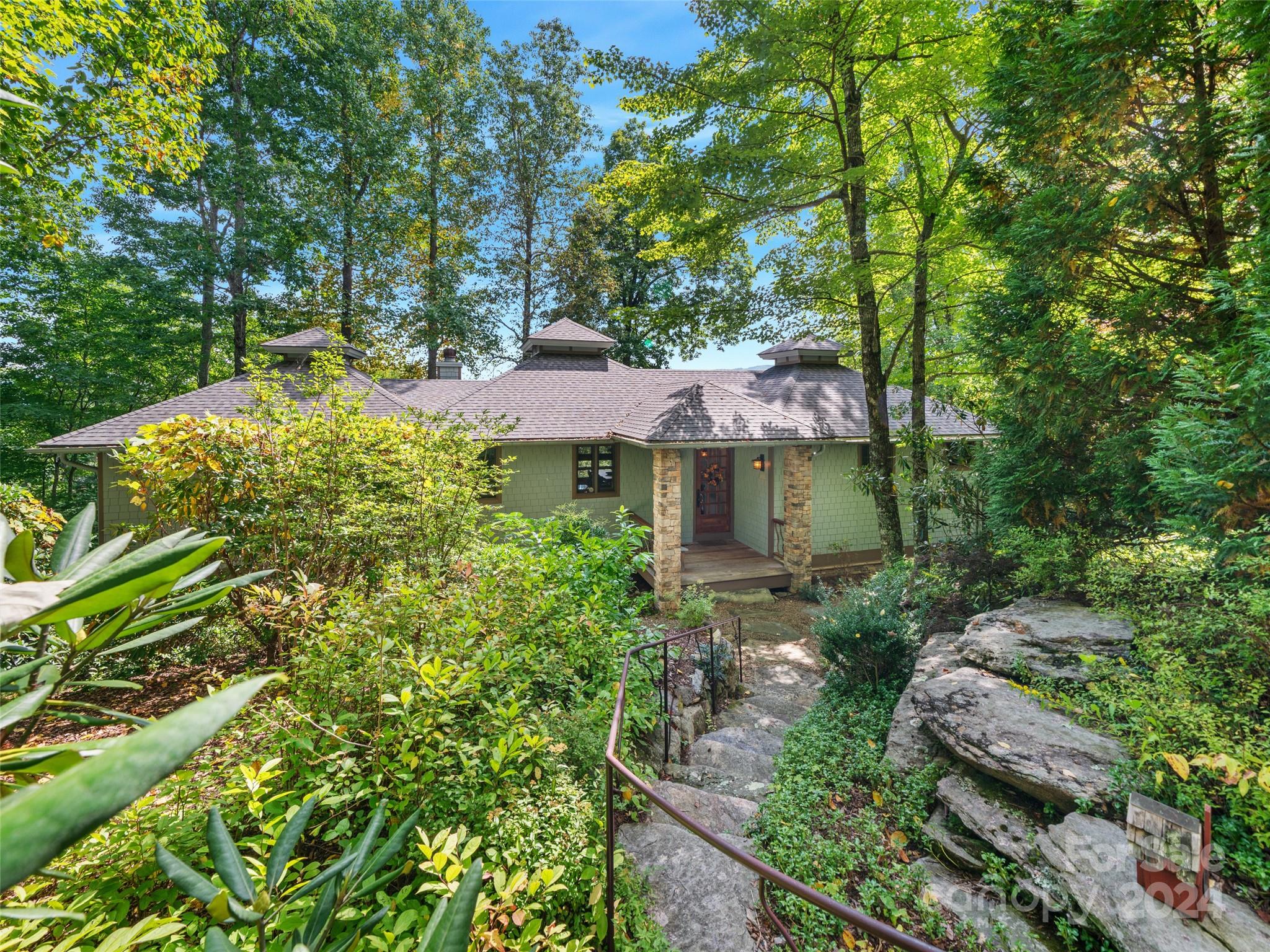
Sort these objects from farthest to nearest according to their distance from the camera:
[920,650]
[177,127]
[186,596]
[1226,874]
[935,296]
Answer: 1. [935,296]
2. [177,127]
3. [920,650]
4. [1226,874]
5. [186,596]

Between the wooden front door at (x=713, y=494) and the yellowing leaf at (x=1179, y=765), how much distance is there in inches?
425

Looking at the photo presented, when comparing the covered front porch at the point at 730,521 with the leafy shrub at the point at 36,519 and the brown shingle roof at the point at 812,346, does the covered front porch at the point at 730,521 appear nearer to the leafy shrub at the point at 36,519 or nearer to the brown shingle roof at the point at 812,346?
the brown shingle roof at the point at 812,346

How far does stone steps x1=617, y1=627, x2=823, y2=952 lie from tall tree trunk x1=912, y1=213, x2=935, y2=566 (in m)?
4.21

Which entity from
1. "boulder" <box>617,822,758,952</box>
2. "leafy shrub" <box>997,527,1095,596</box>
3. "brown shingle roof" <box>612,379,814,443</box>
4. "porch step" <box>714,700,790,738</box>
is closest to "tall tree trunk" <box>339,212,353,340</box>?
"brown shingle roof" <box>612,379,814,443</box>

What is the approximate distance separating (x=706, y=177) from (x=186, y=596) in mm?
8542

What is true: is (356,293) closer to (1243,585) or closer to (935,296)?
(935,296)

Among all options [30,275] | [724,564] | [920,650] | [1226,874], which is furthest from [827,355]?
[30,275]

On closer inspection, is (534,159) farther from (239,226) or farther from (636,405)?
(636,405)

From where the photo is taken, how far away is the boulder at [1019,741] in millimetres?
3350

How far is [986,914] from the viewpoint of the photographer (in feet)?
10.1

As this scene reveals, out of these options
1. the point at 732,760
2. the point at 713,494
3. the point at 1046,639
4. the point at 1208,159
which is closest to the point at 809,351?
the point at 713,494

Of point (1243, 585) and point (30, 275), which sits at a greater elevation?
point (30, 275)

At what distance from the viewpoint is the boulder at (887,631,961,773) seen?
176 inches

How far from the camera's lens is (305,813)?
1412 millimetres
